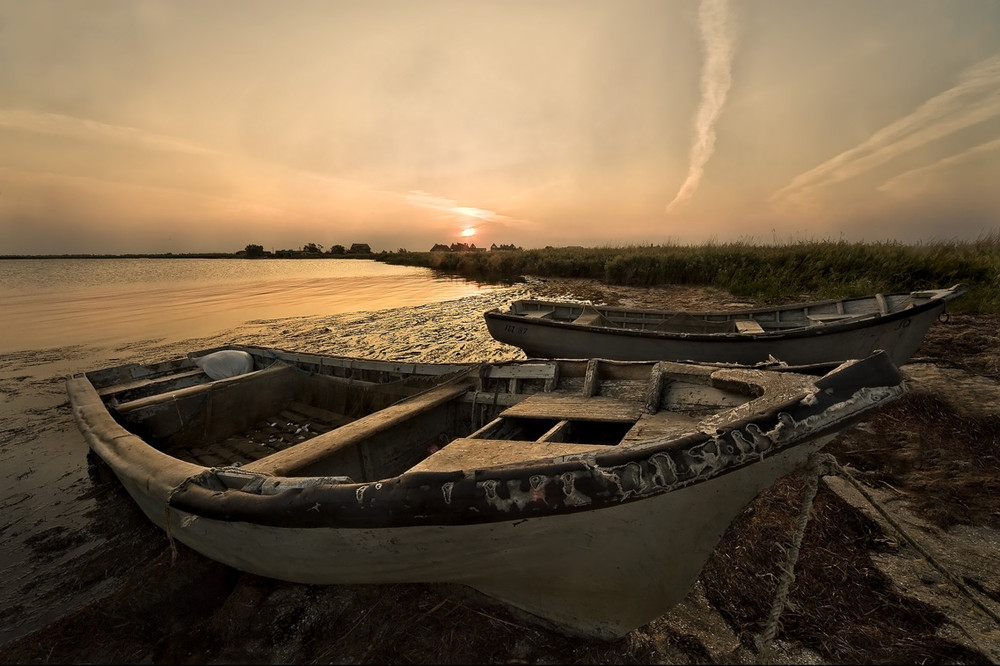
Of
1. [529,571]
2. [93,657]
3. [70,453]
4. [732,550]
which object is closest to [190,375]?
[70,453]

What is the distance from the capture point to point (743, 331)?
782 cm

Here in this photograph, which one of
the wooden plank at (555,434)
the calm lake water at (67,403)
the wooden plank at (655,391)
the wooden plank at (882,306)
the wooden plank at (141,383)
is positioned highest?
the wooden plank at (882,306)

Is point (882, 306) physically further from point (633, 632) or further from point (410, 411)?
point (410, 411)

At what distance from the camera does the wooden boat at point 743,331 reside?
6262mm

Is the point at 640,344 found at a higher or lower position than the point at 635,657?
higher

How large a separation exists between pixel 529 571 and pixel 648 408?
1640 mm

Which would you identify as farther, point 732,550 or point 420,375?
point 420,375

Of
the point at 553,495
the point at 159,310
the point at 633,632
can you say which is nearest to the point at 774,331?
the point at 633,632

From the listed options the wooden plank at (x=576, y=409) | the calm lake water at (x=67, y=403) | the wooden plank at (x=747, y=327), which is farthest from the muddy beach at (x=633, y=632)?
the wooden plank at (x=747, y=327)

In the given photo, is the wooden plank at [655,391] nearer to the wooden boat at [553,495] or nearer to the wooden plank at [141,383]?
the wooden boat at [553,495]

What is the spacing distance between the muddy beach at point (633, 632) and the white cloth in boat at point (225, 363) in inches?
76.5

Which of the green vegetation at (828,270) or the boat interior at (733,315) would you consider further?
the green vegetation at (828,270)

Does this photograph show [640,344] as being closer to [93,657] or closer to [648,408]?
[648,408]

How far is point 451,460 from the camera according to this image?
2.76 meters
